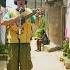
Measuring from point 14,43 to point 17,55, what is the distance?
0.20 m

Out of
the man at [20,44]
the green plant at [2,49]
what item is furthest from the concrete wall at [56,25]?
→ the man at [20,44]

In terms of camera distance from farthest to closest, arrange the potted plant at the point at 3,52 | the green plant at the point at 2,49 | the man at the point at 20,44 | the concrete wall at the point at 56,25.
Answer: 1. the concrete wall at the point at 56,25
2. the green plant at the point at 2,49
3. the potted plant at the point at 3,52
4. the man at the point at 20,44

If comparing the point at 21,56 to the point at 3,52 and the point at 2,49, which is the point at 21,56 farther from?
the point at 2,49

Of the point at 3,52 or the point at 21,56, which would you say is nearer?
the point at 21,56

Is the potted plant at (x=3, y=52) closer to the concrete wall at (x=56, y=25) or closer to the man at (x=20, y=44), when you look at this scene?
the man at (x=20, y=44)

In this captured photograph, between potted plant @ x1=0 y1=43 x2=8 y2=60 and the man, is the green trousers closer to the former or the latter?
the man

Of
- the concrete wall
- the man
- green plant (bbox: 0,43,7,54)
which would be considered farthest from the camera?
the concrete wall

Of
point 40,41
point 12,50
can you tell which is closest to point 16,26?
point 12,50

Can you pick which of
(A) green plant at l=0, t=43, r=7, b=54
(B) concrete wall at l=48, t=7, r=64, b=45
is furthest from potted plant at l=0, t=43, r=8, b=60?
(B) concrete wall at l=48, t=7, r=64, b=45

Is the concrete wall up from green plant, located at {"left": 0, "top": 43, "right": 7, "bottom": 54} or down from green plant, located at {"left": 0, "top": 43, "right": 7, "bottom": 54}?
up

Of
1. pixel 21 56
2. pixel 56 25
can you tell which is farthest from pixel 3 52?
pixel 56 25

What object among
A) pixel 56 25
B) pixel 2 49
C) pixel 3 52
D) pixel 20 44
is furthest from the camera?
pixel 56 25

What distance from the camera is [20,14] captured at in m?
4.35

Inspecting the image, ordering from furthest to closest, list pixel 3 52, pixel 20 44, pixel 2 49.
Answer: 1. pixel 2 49
2. pixel 3 52
3. pixel 20 44
